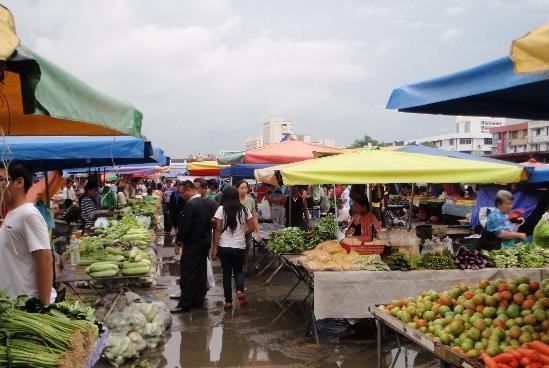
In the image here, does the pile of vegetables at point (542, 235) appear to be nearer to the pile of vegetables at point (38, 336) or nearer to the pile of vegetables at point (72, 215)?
the pile of vegetables at point (38, 336)

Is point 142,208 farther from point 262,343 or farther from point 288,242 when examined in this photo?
point 262,343

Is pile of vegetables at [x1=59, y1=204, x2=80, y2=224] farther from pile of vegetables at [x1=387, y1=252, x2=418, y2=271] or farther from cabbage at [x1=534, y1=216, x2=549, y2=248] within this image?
cabbage at [x1=534, y1=216, x2=549, y2=248]

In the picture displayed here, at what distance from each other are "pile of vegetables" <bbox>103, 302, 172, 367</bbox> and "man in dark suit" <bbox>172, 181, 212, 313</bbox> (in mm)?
1279

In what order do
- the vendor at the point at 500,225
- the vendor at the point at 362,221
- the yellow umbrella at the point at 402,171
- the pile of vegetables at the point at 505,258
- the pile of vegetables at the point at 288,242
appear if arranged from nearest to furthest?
the yellow umbrella at the point at 402,171 < the pile of vegetables at the point at 505,258 < the vendor at the point at 500,225 < the vendor at the point at 362,221 < the pile of vegetables at the point at 288,242

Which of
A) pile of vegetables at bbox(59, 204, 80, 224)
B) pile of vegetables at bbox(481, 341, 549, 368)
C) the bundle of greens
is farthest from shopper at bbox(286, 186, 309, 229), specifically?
pile of vegetables at bbox(481, 341, 549, 368)

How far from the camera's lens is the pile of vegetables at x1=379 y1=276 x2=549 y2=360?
3.80 m

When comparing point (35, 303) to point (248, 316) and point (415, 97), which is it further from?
point (248, 316)

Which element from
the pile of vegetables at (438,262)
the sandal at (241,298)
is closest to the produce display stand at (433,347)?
the pile of vegetables at (438,262)

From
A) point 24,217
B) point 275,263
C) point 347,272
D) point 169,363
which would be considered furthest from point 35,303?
point 275,263

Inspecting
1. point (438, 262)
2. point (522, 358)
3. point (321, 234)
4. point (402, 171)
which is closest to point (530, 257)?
point (438, 262)

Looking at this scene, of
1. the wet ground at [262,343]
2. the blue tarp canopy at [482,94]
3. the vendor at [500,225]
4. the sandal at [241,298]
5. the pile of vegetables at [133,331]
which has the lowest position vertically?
the wet ground at [262,343]

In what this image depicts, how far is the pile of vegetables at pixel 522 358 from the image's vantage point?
3424 millimetres

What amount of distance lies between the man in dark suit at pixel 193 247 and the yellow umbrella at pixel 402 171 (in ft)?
6.90

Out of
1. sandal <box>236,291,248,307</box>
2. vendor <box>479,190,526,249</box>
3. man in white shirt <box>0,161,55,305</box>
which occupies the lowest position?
sandal <box>236,291,248,307</box>
